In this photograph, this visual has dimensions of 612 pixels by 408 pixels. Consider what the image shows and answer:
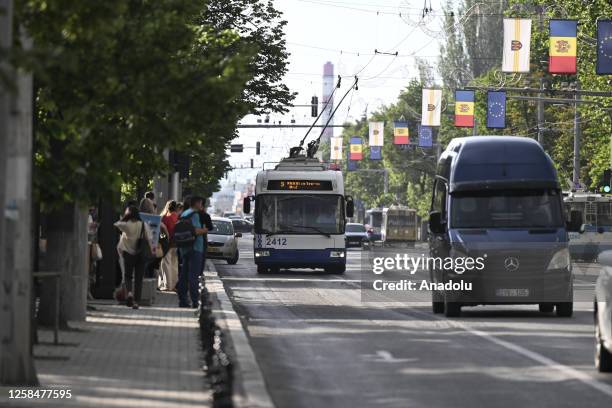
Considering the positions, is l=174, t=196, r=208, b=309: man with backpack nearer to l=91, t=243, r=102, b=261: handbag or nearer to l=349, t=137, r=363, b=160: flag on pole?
l=91, t=243, r=102, b=261: handbag

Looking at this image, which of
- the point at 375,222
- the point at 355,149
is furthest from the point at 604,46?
the point at 375,222

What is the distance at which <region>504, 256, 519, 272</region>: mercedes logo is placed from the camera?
25.1m

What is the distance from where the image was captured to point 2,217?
1227cm

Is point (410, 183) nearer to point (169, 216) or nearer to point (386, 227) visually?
point (386, 227)

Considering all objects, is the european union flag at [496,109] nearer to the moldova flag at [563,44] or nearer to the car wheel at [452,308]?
the moldova flag at [563,44]

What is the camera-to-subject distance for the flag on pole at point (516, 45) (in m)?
50.5

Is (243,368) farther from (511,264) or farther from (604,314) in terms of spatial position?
(511,264)

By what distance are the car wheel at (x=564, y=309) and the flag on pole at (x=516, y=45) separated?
25445mm

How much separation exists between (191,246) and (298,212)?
19464 millimetres

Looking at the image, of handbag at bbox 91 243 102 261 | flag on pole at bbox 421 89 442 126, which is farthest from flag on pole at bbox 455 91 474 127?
handbag at bbox 91 243 102 261

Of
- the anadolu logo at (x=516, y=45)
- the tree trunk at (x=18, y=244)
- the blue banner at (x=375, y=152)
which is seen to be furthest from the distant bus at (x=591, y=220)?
the tree trunk at (x=18, y=244)

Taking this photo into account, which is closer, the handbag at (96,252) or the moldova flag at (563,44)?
the handbag at (96,252)

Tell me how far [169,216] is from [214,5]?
18.9m

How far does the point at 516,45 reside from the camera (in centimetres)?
5088
